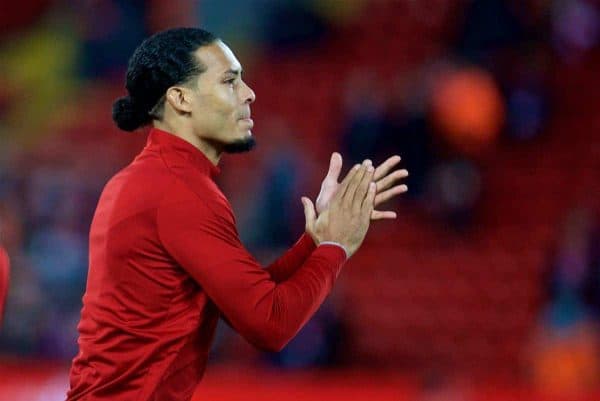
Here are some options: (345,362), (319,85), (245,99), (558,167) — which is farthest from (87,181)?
(245,99)

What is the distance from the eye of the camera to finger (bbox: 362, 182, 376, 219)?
302cm

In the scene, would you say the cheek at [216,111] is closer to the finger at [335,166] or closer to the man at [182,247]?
the man at [182,247]

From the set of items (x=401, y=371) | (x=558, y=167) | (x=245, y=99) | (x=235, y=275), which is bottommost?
(x=401, y=371)

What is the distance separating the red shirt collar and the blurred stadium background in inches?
143

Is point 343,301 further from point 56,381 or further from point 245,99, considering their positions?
point 245,99

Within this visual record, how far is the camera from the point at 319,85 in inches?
392

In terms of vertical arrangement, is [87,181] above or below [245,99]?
below

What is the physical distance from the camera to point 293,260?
125 inches

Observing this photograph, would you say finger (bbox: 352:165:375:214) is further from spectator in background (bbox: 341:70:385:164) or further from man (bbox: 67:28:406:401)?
spectator in background (bbox: 341:70:385:164)

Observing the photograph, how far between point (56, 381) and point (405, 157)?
Answer: 3094mm

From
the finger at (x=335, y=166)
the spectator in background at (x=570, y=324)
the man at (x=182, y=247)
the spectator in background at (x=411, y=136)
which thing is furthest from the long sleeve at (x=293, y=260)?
the spectator in background at (x=411, y=136)

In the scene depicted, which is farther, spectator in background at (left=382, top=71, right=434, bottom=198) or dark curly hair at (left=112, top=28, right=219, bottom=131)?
spectator in background at (left=382, top=71, right=434, bottom=198)

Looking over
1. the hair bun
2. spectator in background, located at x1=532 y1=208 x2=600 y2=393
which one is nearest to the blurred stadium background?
spectator in background, located at x1=532 y1=208 x2=600 y2=393

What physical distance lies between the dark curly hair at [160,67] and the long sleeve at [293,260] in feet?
1.56
